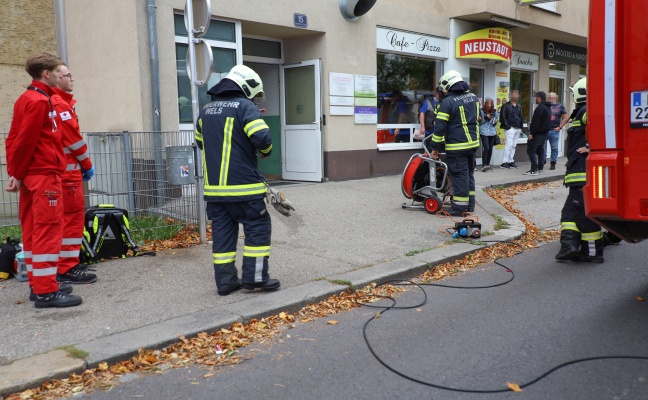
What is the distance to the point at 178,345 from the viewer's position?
417 cm

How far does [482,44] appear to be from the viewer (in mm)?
14609

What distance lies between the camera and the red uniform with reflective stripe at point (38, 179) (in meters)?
4.61

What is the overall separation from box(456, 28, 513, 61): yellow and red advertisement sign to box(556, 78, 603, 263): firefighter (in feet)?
27.9

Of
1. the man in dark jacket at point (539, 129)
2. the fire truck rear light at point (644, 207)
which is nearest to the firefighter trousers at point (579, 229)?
the fire truck rear light at point (644, 207)

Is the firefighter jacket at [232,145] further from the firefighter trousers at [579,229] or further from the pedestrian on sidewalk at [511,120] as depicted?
the pedestrian on sidewalk at [511,120]

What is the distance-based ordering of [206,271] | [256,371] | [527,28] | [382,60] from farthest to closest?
[527,28], [382,60], [206,271], [256,371]

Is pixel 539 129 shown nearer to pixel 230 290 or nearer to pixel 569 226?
pixel 569 226

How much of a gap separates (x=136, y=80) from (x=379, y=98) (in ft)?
19.7

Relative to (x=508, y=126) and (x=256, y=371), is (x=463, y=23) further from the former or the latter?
(x=256, y=371)

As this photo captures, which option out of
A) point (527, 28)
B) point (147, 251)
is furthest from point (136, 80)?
point (527, 28)

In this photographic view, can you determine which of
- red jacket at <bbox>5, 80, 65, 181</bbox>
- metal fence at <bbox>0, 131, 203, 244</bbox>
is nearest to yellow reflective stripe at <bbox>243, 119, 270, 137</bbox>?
red jacket at <bbox>5, 80, 65, 181</bbox>

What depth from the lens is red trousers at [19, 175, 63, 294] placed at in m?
4.68

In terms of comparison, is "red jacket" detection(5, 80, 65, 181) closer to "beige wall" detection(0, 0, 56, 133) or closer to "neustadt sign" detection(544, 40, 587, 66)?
"beige wall" detection(0, 0, 56, 133)

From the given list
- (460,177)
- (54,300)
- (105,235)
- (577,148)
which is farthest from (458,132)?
(54,300)
